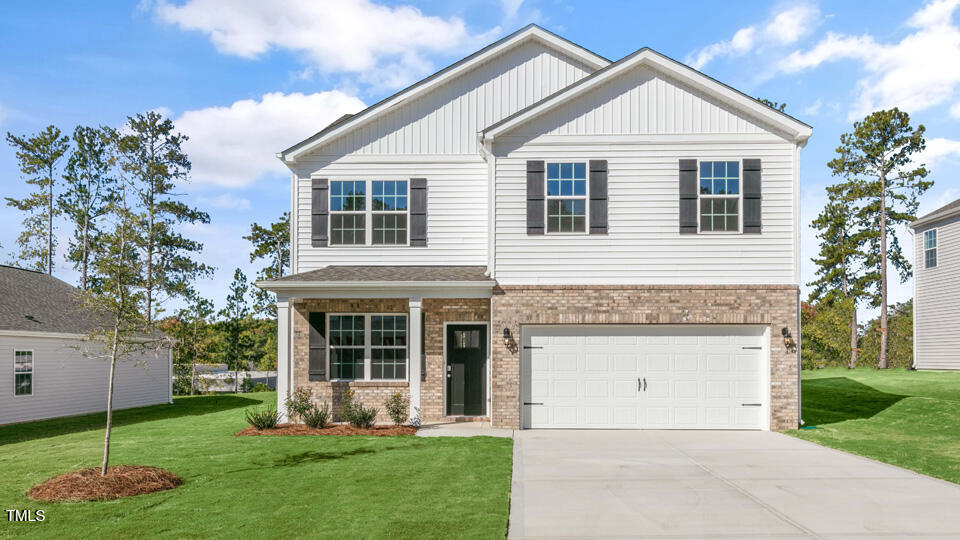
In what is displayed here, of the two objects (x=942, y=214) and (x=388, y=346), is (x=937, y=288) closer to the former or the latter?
(x=942, y=214)

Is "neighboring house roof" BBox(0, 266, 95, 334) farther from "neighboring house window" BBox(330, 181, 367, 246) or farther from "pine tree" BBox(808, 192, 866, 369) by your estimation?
"pine tree" BBox(808, 192, 866, 369)

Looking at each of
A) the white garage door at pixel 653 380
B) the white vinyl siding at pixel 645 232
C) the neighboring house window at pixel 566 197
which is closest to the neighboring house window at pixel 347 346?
the white vinyl siding at pixel 645 232

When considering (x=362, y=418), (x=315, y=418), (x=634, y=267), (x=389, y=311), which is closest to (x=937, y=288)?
(x=634, y=267)

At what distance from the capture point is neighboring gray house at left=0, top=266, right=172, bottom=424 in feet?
58.0

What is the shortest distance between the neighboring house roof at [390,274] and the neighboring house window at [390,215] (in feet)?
2.29

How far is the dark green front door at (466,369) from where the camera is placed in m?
15.1

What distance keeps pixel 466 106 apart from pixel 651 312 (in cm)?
668

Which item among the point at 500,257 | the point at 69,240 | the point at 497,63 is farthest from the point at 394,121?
the point at 69,240

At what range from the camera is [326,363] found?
14.8 m

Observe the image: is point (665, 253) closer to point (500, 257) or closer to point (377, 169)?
point (500, 257)

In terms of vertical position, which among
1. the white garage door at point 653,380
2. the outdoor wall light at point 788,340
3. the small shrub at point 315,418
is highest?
the outdoor wall light at point 788,340

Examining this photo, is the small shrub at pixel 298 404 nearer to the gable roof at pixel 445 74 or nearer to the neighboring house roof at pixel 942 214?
the gable roof at pixel 445 74

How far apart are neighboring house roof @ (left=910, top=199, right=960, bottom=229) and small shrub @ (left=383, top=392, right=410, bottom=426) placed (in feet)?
75.1

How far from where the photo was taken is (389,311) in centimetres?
1496
